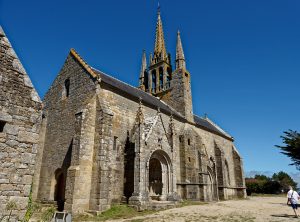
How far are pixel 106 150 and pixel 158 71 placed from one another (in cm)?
1740

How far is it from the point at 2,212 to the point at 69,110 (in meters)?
11.8

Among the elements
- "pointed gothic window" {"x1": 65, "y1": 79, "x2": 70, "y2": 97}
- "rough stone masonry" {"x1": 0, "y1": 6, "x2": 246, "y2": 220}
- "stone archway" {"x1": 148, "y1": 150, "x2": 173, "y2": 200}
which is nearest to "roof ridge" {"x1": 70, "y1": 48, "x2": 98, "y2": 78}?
"rough stone masonry" {"x1": 0, "y1": 6, "x2": 246, "y2": 220}

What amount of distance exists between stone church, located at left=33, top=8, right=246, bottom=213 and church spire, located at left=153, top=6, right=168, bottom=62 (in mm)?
9908

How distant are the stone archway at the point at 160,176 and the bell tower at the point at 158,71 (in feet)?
38.3

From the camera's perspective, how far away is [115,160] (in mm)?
14484

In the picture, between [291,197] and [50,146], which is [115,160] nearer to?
[50,146]

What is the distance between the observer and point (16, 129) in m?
5.56

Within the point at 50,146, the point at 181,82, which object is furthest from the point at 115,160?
the point at 181,82

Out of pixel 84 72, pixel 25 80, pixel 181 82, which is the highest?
pixel 181 82

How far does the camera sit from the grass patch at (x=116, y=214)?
11.2 meters

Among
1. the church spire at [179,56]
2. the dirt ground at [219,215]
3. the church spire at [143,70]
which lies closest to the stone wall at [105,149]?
the dirt ground at [219,215]

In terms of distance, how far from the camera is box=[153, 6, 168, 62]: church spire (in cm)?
2972

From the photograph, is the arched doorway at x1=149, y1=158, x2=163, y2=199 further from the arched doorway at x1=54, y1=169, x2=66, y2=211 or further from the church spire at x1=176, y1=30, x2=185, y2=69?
the church spire at x1=176, y1=30, x2=185, y2=69

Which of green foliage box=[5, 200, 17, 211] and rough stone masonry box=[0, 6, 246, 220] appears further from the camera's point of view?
rough stone masonry box=[0, 6, 246, 220]
